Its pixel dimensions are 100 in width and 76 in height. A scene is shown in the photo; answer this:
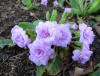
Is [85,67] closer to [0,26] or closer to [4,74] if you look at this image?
[4,74]

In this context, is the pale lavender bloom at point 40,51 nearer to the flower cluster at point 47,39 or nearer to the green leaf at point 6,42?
the flower cluster at point 47,39

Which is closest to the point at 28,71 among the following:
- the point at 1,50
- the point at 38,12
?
the point at 1,50

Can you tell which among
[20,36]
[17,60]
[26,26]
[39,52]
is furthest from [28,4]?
[39,52]

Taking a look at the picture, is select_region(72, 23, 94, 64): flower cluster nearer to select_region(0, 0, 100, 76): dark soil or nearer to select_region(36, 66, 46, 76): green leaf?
select_region(0, 0, 100, 76): dark soil

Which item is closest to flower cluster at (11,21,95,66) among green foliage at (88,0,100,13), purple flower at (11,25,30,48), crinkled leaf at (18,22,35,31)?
purple flower at (11,25,30,48)

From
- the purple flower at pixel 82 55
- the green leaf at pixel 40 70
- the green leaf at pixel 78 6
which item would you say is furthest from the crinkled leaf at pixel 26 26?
the green leaf at pixel 78 6

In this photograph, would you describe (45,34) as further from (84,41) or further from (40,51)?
(84,41)

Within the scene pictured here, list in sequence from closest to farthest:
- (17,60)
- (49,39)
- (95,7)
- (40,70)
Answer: (49,39)
(40,70)
(17,60)
(95,7)
